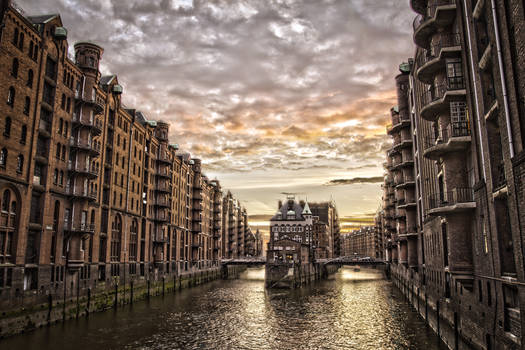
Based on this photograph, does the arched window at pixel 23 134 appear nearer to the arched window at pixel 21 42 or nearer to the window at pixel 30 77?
the window at pixel 30 77

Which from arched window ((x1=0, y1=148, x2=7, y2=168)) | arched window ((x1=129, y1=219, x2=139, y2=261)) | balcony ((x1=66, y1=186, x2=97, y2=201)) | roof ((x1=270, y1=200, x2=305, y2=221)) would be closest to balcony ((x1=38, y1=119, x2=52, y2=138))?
arched window ((x1=0, y1=148, x2=7, y2=168))

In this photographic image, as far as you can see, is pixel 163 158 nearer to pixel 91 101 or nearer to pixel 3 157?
pixel 91 101

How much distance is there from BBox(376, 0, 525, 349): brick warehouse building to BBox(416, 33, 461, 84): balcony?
0.06 meters

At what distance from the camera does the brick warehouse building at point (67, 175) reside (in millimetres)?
33375

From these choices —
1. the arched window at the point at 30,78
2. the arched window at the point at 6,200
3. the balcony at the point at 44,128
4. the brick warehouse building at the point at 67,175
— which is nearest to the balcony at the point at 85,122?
the brick warehouse building at the point at 67,175

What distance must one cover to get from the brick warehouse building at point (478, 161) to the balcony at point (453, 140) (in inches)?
2.3

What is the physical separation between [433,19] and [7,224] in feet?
113

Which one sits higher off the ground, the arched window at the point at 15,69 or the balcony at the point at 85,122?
the arched window at the point at 15,69

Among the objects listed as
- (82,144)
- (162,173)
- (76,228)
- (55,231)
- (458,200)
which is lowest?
(55,231)

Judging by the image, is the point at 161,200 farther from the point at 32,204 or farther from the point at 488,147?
the point at 488,147

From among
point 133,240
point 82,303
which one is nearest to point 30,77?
point 82,303

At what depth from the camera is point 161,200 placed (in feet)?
231

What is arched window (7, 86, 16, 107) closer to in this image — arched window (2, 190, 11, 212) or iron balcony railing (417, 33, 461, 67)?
arched window (2, 190, 11, 212)

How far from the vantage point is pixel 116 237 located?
5512 cm
